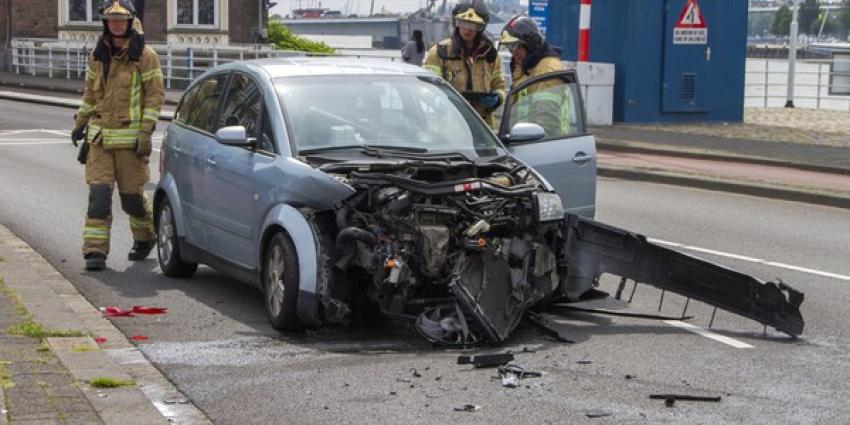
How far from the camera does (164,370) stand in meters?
7.70

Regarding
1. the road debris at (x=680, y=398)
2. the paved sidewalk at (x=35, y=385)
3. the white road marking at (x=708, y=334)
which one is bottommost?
the white road marking at (x=708, y=334)

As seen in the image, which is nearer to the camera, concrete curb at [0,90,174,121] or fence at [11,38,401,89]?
concrete curb at [0,90,174,121]

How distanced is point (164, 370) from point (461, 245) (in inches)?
67.3

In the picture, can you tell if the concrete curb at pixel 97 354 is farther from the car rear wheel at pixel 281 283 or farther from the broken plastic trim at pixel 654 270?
the broken plastic trim at pixel 654 270

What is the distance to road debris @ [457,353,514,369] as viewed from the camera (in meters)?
7.62

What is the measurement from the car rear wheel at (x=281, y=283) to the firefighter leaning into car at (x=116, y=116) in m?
2.60

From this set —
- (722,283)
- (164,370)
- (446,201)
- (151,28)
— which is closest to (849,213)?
(722,283)

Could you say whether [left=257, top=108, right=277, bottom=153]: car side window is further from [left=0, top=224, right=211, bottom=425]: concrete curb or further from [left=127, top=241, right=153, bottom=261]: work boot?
[left=127, top=241, right=153, bottom=261]: work boot

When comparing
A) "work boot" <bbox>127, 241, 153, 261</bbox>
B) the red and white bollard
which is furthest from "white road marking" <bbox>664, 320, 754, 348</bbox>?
the red and white bollard

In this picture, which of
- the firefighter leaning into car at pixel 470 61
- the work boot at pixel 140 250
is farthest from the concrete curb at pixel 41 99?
the firefighter leaning into car at pixel 470 61

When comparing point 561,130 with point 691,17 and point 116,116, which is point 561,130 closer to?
point 116,116

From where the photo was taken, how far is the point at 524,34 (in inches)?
444

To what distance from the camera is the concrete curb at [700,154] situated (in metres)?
19.7

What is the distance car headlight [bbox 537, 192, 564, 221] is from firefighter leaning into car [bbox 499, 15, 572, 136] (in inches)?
88.6
